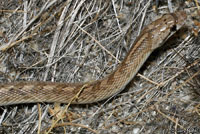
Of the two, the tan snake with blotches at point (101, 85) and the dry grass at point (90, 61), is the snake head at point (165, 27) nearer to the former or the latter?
the tan snake with blotches at point (101, 85)

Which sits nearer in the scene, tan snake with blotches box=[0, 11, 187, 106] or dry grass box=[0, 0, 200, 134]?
tan snake with blotches box=[0, 11, 187, 106]

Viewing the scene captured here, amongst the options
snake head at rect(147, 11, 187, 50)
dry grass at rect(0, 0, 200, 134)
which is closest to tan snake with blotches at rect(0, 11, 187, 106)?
snake head at rect(147, 11, 187, 50)

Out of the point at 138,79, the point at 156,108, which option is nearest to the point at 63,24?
the point at 138,79

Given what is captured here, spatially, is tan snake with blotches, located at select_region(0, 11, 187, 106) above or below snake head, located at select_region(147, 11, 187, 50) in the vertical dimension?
below

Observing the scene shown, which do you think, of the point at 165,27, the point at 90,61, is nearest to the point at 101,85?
the point at 90,61

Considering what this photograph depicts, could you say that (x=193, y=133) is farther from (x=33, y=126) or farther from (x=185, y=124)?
(x=33, y=126)

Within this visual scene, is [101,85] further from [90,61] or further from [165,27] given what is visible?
[165,27]

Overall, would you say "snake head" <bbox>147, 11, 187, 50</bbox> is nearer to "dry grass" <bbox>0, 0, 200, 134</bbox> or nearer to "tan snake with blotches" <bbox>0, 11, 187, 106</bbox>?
"tan snake with blotches" <bbox>0, 11, 187, 106</bbox>
